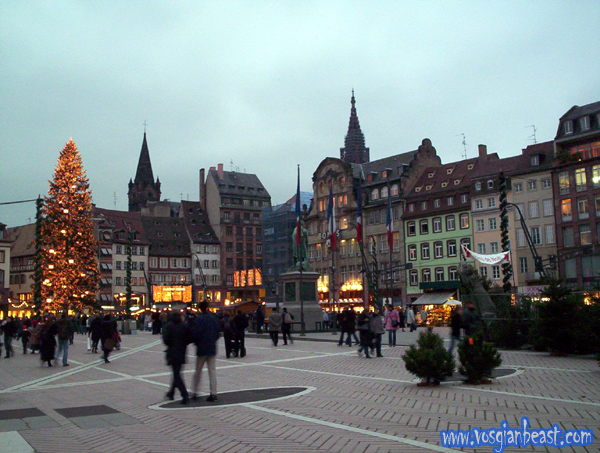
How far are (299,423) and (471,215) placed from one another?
60.3 metres

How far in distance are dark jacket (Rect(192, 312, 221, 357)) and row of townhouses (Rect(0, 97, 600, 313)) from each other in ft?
62.0

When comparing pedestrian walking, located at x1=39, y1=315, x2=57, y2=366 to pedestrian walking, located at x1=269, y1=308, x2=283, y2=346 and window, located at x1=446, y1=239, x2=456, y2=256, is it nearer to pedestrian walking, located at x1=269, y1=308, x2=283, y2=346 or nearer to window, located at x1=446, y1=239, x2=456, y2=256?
pedestrian walking, located at x1=269, y1=308, x2=283, y2=346

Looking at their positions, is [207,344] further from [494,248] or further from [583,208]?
[494,248]

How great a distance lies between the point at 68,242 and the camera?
51.5 metres

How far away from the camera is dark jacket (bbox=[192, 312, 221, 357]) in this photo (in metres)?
12.0

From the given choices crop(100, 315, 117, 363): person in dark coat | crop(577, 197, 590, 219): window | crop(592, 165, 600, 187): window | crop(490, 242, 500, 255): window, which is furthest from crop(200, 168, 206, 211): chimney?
crop(100, 315, 117, 363): person in dark coat

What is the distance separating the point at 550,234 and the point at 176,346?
181ft

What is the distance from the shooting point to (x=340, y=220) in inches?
3231

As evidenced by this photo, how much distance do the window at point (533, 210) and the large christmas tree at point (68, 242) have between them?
3918 cm

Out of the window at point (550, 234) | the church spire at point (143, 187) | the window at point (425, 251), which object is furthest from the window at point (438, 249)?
the church spire at point (143, 187)

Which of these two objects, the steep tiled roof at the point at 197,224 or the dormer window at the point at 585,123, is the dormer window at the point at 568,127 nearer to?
the dormer window at the point at 585,123

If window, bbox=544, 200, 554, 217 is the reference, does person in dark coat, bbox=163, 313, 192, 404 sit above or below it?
below

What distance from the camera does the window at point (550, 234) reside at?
61056 mm

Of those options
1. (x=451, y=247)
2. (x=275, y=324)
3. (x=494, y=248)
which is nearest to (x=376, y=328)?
(x=275, y=324)
